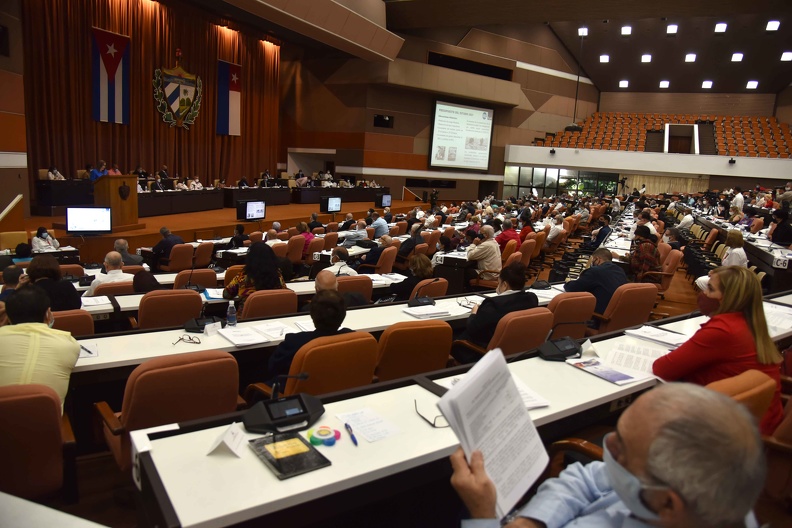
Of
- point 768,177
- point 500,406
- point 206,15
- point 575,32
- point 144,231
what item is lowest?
point 144,231

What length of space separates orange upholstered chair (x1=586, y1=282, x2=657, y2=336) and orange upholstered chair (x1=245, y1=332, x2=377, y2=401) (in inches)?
101

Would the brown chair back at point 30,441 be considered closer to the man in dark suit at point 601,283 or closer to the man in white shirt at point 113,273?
the man in white shirt at point 113,273

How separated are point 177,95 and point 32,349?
15.7 m

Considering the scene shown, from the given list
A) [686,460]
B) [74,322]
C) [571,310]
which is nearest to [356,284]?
[571,310]

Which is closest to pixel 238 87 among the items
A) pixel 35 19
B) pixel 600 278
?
pixel 35 19

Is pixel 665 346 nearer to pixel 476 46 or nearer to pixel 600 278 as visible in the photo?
pixel 600 278

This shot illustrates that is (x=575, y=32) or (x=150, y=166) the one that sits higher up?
(x=575, y=32)

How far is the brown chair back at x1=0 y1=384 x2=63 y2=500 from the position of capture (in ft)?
6.82

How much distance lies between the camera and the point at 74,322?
3490 millimetres

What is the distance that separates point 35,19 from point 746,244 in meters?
15.5

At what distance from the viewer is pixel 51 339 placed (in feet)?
8.45

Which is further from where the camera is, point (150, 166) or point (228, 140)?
point (228, 140)

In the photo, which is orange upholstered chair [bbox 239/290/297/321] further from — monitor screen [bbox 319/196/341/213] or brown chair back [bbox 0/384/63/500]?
monitor screen [bbox 319/196/341/213]

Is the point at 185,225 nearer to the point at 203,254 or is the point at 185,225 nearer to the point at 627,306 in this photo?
the point at 203,254
